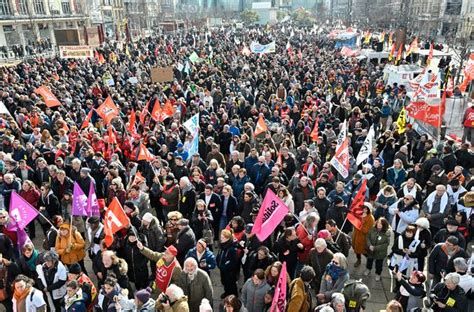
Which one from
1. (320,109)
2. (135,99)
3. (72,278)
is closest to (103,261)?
(72,278)

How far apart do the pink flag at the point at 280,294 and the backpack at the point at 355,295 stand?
855mm

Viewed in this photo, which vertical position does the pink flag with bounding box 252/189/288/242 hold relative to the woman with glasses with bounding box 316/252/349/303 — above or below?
above

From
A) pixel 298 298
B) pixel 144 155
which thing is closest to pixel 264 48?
pixel 144 155

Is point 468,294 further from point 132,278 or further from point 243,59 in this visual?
point 243,59

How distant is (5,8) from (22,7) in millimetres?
3416

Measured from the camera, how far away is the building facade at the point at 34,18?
49.2 m

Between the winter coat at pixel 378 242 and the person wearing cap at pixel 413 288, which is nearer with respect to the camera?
the person wearing cap at pixel 413 288

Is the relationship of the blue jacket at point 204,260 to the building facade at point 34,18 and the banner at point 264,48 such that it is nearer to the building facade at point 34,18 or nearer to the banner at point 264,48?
the banner at point 264,48

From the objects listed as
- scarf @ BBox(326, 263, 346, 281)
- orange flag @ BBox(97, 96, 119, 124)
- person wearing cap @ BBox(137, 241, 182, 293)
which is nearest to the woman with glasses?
scarf @ BBox(326, 263, 346, 281)

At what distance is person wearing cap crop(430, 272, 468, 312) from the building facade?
47.7 m

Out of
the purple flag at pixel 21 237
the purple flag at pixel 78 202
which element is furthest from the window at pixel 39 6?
the purple flag at pixel 21 237

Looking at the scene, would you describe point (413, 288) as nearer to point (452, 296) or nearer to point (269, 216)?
point (452, 296)

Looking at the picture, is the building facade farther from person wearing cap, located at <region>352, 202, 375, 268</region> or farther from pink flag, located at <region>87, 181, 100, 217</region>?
person wearing cap, located at <region>352, 202, 375, 268</region>

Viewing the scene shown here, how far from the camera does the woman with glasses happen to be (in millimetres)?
5727
